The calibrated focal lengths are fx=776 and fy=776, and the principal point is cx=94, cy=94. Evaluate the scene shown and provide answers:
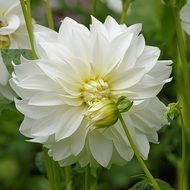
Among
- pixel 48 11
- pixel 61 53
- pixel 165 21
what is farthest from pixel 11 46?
pixel 165 21

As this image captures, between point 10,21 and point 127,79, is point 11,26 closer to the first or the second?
point 10,21

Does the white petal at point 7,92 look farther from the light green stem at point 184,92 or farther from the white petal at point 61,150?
the light green stem at point 184,92

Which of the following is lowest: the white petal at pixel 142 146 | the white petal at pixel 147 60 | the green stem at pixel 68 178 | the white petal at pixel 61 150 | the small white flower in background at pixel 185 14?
the green stem at pixel 68 178

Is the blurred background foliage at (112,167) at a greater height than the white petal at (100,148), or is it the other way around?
the white petal at (100,148)

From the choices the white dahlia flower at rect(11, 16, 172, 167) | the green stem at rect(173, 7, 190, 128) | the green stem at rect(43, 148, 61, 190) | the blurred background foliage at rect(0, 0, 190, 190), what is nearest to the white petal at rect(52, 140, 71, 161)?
the white dahlia flower at rect(11, 16, 172, 167)

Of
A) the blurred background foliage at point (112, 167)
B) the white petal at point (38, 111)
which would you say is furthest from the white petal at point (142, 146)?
the blurred background foliage at point (112, 167)

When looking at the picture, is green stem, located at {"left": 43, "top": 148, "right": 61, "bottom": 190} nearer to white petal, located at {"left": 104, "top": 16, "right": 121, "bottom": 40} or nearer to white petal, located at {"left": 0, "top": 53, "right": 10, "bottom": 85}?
white petal, located at {"left": 0, "top": 53, "right": 10, "bottom": 85}

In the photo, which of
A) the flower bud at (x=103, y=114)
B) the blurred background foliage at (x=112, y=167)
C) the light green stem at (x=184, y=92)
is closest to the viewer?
the flower bud at (x=103, y=114)
